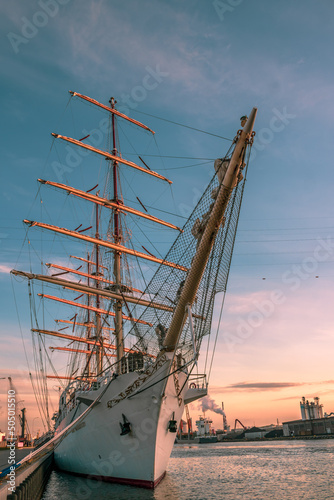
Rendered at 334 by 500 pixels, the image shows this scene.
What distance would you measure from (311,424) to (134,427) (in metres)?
72.3

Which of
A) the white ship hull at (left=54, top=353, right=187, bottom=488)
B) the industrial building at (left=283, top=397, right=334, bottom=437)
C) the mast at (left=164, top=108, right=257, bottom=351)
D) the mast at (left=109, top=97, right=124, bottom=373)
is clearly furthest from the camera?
the industrial building at (left=283, top=397, right=334, bottom=437)

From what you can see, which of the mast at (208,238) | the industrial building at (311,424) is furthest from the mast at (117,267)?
the industrial building at (311,424)

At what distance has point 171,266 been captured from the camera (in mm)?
16203

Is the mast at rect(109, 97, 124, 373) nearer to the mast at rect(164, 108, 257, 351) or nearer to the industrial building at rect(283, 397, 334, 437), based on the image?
the mast at rect(164, 108, 257, 351)

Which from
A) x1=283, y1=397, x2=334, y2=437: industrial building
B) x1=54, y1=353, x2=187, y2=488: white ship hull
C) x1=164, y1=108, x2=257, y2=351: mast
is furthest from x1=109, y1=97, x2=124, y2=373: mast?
x1=283, y1=397, x2=334, y2=437: industrial building

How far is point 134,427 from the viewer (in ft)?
51.7

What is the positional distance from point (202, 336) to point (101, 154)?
19829 millimetres

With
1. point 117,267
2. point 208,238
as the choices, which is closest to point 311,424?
point 117,267

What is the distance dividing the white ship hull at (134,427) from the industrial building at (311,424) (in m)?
66.9

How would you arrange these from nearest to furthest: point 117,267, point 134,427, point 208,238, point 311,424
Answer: point 208,238 → point 134,427 → point 117,267 → point 311,424

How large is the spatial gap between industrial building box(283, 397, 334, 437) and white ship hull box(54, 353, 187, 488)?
6695 cm

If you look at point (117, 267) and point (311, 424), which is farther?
point (311, 424)

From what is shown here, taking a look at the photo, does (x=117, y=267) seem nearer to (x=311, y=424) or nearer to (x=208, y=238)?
(x=208, y=238)

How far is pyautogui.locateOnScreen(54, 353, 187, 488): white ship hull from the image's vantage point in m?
15.5
